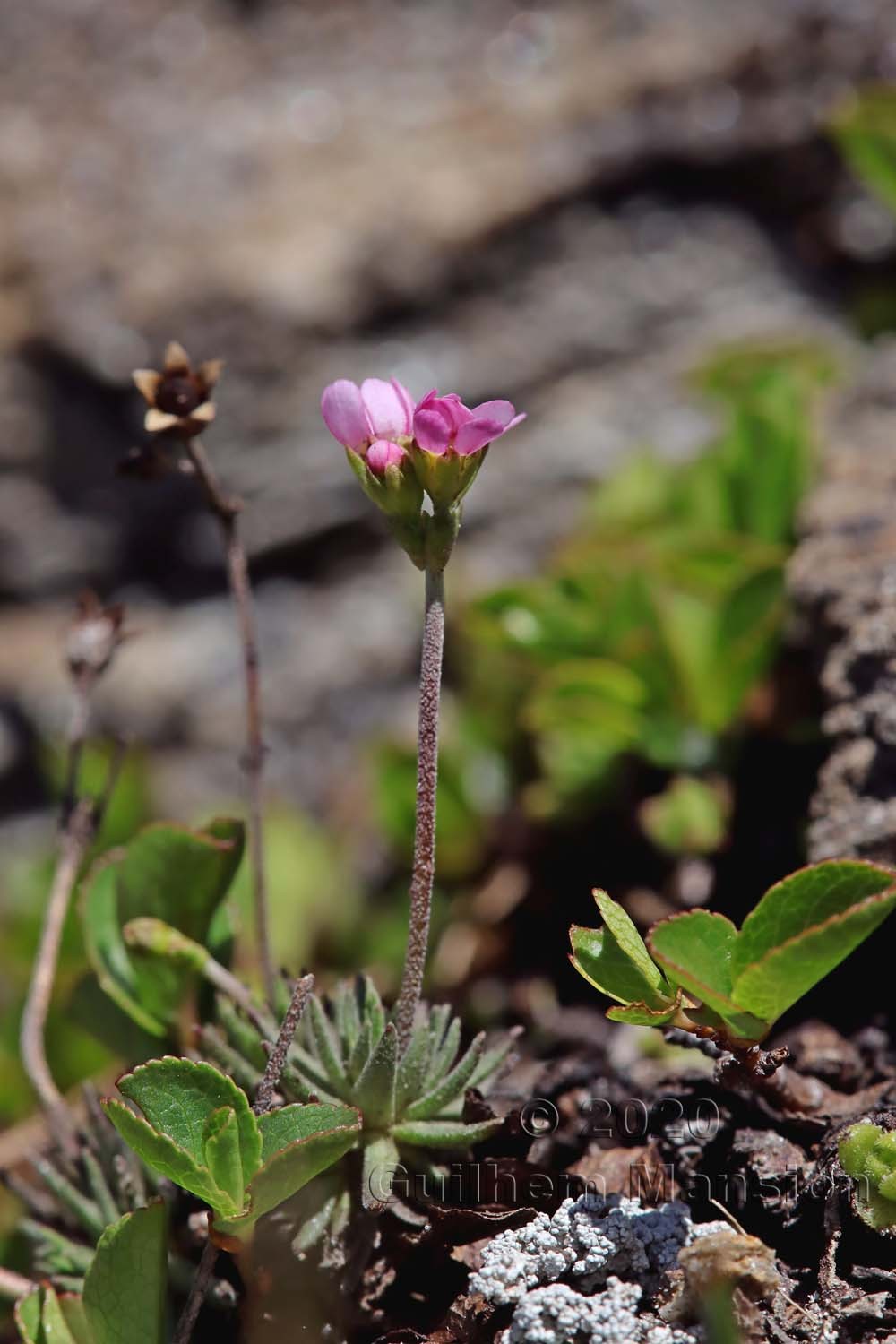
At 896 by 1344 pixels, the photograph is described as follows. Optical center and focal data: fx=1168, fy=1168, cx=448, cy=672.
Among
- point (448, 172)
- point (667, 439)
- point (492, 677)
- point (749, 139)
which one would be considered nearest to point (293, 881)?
point (492, 677)

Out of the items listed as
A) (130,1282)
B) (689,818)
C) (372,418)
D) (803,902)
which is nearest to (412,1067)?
(130,1282)

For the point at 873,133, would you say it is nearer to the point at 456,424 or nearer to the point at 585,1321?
the point at 456,424

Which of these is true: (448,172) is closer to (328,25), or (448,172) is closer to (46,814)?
(328,25)

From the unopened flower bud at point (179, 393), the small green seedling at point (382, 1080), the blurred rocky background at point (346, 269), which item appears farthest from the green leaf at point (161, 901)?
the blurred rocky background at point (346, 269)

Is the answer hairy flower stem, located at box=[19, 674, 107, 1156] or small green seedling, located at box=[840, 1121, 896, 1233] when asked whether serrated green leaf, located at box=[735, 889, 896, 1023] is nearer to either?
small green seedling, located at box=[840, 1121, 896, 1233]

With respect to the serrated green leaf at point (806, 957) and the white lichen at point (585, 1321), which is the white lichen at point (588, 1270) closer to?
the white lichen at point (585, 1321)

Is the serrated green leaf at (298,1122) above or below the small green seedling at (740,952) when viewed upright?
below
